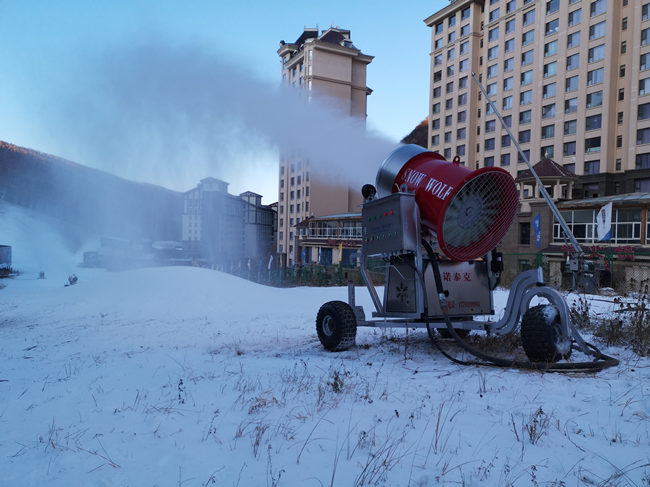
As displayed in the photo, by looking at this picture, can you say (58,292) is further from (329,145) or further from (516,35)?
(516,35)

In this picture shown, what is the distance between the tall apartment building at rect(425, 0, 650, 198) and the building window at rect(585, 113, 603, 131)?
3.7 inches

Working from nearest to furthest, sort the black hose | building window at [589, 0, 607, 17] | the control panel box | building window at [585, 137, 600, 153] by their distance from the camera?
the black hose
the control panel box
building window at [589, 0, 607, 17]
building window at [585, 137, 600, 153]

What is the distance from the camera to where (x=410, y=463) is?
305cm

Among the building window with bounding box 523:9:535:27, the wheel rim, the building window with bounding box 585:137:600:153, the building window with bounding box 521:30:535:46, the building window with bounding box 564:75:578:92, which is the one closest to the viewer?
the wheel rim

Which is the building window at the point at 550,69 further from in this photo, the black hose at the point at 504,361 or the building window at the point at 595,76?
the black hose at the point at 504,361

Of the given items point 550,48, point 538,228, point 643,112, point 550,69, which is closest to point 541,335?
point 538,228

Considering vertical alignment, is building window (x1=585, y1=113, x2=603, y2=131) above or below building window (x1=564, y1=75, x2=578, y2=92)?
below

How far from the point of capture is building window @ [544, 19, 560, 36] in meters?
49.9

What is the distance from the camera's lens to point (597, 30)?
151ft

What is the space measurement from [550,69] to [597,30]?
575 centimetres

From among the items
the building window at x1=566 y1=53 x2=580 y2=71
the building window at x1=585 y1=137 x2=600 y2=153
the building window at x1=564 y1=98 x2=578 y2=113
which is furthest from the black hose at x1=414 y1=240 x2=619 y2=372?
the building window at x1=566 y1=53 x2=580 y2=71

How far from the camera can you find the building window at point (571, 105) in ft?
157

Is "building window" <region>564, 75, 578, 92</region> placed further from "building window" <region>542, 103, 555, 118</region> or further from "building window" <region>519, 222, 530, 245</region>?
"building window" <region>519, 222, 530, 245</region>

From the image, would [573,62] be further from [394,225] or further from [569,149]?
[394,225]
